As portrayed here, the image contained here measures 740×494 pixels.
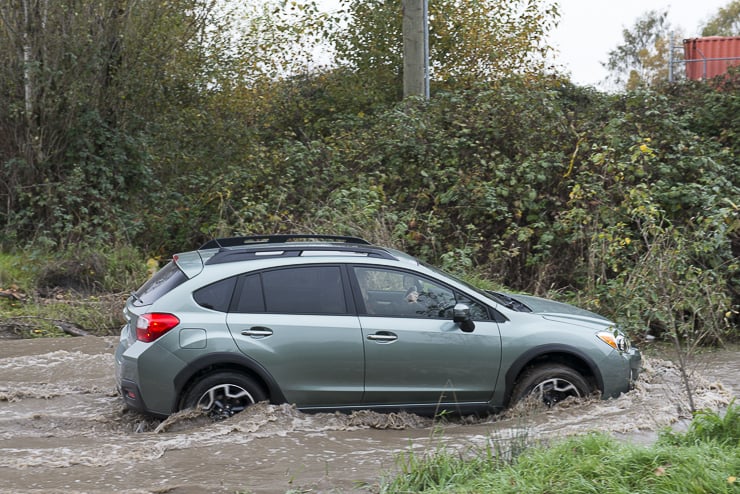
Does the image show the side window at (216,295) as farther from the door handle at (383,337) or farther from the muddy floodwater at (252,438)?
the door handle at (383,337)

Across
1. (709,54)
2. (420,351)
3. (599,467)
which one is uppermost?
(709,54)

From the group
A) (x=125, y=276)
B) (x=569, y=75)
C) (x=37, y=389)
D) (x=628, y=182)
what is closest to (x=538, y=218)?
(x=628, y=182)

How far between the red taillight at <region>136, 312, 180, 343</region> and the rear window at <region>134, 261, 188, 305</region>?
0.65 feet

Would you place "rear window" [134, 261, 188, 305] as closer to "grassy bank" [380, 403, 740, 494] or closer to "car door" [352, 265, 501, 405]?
"car door" [352, 265, 501, 405]

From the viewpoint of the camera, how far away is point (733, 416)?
18.1 ft

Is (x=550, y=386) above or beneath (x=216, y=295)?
beneath

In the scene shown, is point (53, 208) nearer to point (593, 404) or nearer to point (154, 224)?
point (154, 224)

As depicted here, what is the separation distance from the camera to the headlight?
7.27 metres

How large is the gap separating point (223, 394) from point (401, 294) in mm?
1633

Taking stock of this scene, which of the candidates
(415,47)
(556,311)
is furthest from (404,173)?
(556,311)

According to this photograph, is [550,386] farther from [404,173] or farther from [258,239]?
[404,173]

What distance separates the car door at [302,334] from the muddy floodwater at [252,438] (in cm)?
23

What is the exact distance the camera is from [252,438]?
6.61 m

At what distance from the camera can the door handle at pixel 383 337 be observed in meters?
6.96
